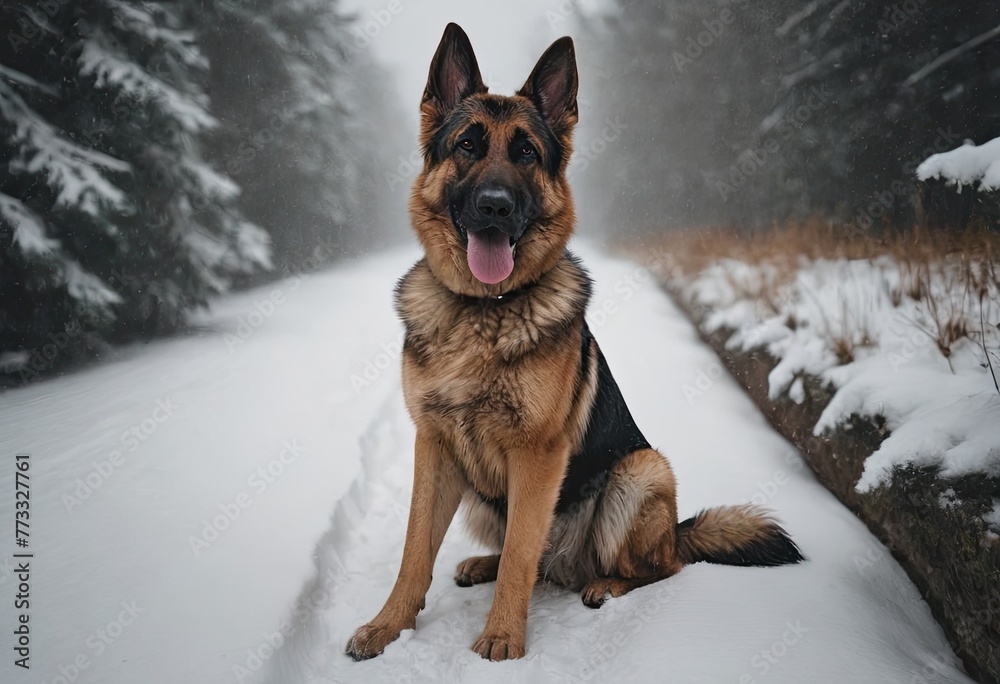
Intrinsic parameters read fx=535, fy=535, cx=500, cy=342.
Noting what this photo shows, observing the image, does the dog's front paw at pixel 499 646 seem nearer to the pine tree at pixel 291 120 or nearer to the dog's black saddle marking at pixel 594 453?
the dog's black saddle marking at pixel 594 453

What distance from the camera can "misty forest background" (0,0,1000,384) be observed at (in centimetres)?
346

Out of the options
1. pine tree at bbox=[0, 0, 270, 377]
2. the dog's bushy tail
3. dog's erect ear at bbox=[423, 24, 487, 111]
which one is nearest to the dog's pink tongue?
dog's erect ear at bbox=[423, 24, 487, 111]

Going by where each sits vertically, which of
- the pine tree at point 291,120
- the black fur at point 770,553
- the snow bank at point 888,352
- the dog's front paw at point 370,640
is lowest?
the dog's front paw at point 370,640

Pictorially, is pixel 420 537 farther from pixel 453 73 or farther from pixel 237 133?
pixel 237 133

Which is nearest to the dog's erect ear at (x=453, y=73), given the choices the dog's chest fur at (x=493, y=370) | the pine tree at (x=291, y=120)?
the dog's chest fur at (x=493, y=370)

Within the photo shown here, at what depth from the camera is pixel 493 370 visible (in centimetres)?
211

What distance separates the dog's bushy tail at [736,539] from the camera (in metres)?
2.38

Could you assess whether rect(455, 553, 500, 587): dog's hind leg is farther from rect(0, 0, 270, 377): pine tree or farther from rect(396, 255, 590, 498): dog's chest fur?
rect(0, 0, 270, 377): pine tree

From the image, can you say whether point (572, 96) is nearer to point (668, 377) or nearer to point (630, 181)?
point (668, 377)

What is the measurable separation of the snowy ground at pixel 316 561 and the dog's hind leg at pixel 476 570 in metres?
0.05

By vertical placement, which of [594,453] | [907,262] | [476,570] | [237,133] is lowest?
[476,570]

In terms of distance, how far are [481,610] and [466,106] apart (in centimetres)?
224

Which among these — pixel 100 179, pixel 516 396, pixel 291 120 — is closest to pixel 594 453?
pixel 516 396

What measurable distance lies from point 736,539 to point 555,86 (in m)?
2.23
